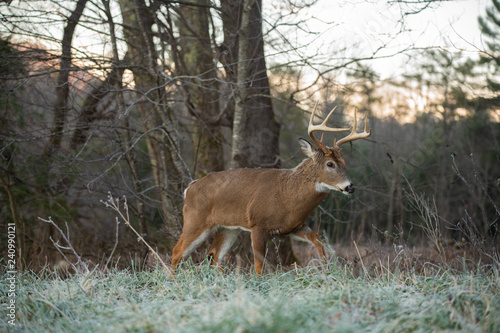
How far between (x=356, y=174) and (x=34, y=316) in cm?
748

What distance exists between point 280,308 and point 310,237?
3.03 m

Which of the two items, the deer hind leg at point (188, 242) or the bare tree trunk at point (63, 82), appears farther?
the bare tree trunk at point (63, 82)

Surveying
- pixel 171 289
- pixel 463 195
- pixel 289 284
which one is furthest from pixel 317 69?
pixel 463 195

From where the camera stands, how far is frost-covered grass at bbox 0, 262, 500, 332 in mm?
3137

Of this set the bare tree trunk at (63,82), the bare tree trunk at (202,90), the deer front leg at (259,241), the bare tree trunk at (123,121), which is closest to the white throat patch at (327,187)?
the deer front leg at (259,241)

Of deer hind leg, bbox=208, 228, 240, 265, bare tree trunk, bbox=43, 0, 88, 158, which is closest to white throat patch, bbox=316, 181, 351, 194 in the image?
deer hind leg, bbox=208, 228, 240, 265

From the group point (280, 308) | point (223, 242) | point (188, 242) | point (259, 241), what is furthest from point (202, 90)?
point (280, 308)

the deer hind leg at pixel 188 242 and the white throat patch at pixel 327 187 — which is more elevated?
the white throat patch at pixel 327 187

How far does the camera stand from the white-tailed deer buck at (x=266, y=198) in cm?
613

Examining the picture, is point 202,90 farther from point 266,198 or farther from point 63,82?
point 266,198

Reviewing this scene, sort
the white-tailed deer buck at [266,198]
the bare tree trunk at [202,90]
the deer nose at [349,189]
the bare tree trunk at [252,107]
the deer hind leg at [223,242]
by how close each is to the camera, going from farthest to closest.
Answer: the bare tree trunk at [202,90] < the bare tree trunk at [252,107] < the deer hind leg at [223,242] < the white-tailed deer buck at [266,198] < the deer nose at [349,189]

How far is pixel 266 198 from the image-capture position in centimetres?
627

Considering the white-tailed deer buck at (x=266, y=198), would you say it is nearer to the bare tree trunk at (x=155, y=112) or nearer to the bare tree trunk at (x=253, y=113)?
the bare tree trunk at (x=155, y=112)

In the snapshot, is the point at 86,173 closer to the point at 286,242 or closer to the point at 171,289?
the point at 286,242
